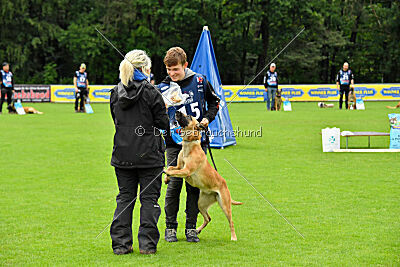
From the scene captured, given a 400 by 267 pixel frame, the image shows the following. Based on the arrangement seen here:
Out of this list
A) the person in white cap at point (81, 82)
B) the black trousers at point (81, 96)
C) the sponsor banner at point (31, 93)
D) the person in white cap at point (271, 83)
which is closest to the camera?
the person in white cap at point (81, 82)

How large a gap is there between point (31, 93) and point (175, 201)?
30.8 meters

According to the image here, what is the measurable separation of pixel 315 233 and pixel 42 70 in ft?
150

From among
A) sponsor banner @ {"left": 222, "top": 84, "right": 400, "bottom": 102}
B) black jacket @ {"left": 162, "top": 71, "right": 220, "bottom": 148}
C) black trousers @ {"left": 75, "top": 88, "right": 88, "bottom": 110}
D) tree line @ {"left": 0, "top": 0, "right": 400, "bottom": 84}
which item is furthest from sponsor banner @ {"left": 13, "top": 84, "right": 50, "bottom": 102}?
black jacket @ {"left": 162, "top": 71, "right": 220, "bottom": 148}

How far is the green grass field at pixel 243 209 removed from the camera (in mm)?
5047

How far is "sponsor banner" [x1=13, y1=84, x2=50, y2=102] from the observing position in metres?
33.9

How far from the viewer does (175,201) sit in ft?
18.5

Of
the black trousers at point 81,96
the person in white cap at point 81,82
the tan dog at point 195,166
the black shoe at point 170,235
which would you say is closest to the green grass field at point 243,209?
the black shoe at point 170,235

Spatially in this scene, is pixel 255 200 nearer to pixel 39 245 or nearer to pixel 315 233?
pixel 315 233

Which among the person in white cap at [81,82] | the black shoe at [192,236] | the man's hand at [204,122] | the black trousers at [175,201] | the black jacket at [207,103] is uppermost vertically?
the person in white cap at [81,82]

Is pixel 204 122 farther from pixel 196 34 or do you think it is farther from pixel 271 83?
pixel 196 34

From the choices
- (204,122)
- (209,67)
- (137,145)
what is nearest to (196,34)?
(209,67)

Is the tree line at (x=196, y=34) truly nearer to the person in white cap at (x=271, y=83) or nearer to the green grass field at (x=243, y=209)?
the person in white cap at (x=271, y=83)

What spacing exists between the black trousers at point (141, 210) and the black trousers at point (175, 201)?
440mm

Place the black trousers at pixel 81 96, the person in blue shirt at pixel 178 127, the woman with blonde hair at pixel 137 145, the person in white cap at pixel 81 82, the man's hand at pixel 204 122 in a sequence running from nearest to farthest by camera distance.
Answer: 1. the woman with blonde hair at pixel 137 145
2. the man's hand at pixel 204 122
3. the person in blue shirt at pixel 178 127
4. the person in white cap at pixel 81 82
5. the black trousers at pixel 81 96
